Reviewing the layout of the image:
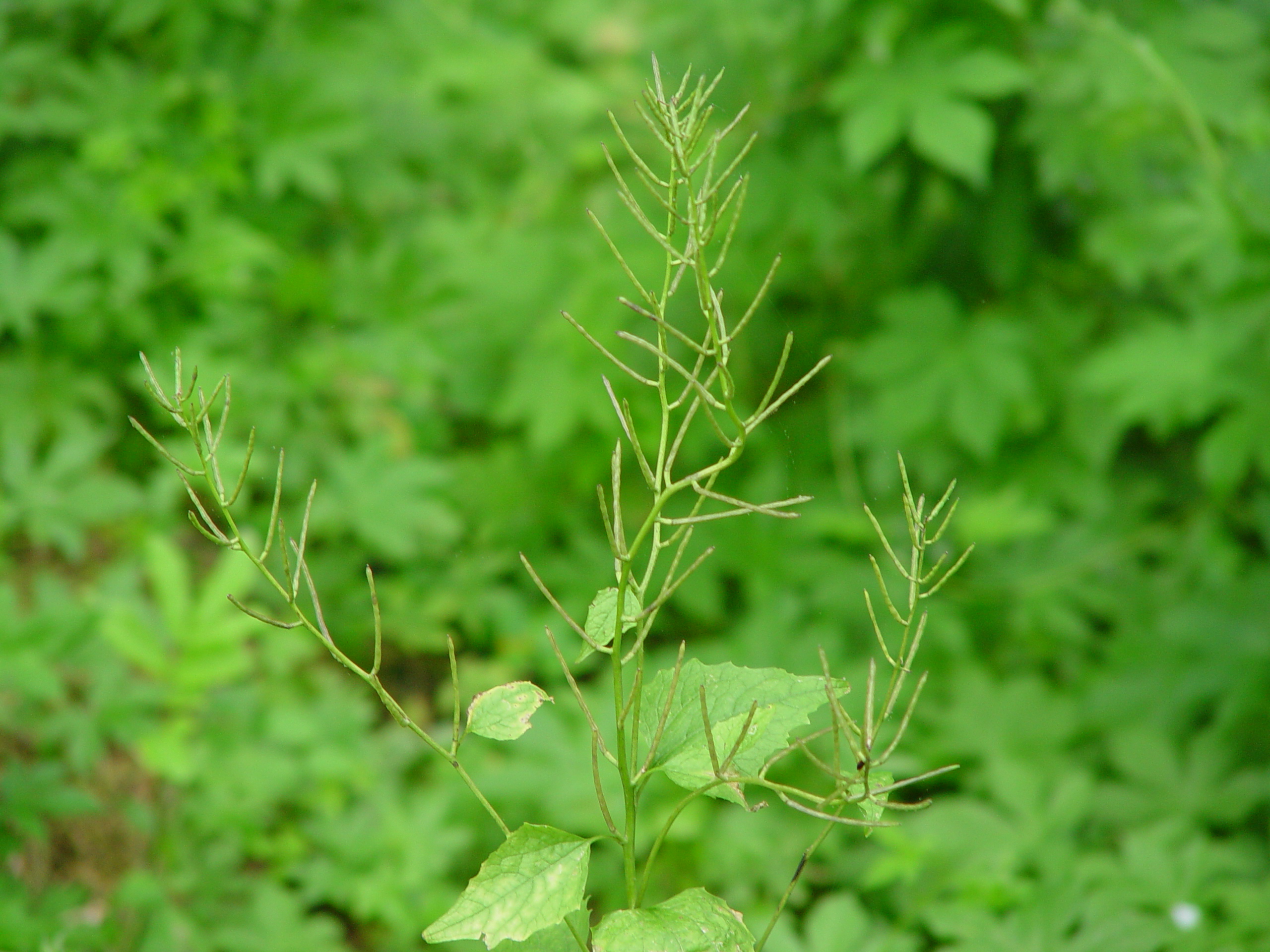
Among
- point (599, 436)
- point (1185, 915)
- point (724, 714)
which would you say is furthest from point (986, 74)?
point (724, 714)

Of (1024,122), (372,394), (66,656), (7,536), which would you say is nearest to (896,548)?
(1024,122)

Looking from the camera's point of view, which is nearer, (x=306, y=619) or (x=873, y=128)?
(x=306, y=619)

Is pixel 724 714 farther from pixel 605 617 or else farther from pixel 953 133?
pixel 953 133

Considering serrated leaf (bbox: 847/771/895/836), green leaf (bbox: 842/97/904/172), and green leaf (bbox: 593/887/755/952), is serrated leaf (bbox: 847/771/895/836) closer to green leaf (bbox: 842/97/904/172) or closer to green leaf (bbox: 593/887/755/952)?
green leaf (bbox: 593/887/755/952)

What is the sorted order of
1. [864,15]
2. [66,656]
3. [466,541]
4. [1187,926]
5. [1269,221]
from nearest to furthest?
1. [1187,926]
2. [66,656]
3. [1269,221]
4. [864,15]
5. [466,541]

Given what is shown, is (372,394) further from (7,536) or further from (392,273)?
(7,536)

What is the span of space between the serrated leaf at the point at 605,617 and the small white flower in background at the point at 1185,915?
1.12 meters

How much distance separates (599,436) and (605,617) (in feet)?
6.36

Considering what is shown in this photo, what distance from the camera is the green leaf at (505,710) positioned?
710 mm

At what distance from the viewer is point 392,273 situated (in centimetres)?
284

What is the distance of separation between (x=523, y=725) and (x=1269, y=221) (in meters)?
1.77

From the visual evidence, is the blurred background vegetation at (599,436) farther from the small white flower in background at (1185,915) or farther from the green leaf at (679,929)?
the green leaf at (679,929)

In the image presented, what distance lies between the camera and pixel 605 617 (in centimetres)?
73

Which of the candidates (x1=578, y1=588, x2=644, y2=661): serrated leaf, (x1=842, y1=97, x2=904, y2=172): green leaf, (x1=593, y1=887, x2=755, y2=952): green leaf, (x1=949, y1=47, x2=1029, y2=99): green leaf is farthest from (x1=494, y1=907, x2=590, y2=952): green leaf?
(x1=949, y1=47, x2=1029, y2=99): green leaf
